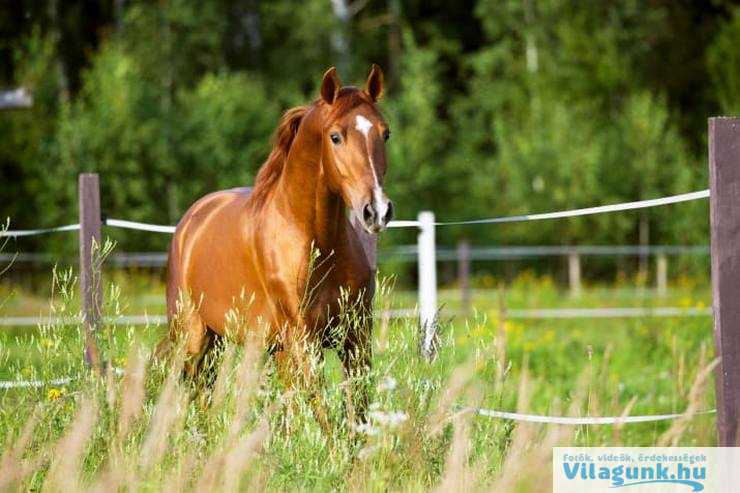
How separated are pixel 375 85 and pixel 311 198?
0.54 meters

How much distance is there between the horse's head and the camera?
4.84 m

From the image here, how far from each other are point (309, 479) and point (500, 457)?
67 centimetres

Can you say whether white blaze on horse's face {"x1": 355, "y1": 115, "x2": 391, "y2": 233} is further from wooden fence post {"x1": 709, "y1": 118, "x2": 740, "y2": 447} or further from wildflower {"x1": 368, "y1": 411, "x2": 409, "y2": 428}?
wooden fence post {"x1": 709, "y1": 118, "x2": 740, "y2": 447}

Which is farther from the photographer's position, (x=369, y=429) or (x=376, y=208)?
(x=376, y=208)

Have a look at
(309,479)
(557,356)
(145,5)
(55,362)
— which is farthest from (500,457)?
(145,5)

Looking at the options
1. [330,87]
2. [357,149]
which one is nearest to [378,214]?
[357,149]

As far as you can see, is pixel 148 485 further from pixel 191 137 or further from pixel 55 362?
pixel 191 137

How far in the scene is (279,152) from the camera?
5742mm

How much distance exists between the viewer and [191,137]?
24.9 metres

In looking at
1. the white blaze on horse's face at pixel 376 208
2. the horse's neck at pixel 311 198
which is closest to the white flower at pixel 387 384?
the white blaze on horse's face at pixel 376 208

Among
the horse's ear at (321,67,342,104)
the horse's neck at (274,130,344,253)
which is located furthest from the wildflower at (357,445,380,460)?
the horse's ear at (321,67,342,104)

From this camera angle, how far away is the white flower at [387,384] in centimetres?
416

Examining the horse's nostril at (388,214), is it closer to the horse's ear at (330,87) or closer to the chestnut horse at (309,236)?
the chestnut horse at (309,236)

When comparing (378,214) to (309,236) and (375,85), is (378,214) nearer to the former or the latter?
(309,236)
